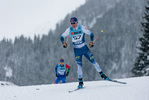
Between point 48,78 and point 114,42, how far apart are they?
51273 millimetres

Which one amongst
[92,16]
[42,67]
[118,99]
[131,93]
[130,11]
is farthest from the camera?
[92,16]

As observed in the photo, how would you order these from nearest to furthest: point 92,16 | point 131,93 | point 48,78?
point 131,93, point 48,78, point 92,16

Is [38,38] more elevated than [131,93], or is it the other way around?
[38,38]

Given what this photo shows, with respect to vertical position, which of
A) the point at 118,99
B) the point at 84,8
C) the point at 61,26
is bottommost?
the point at 118,99

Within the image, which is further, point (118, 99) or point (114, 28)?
point (114, 28)

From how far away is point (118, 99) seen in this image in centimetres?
365

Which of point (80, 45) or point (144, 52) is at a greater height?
point (80, 45)

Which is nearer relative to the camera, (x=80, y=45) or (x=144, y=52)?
(x=80, y=45)

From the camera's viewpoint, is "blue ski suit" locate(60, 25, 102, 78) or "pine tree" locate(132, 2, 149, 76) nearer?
"blue ski suit" locate(60, 25, 102, 78)

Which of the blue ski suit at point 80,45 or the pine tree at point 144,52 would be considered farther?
the pine tree at point 144,52

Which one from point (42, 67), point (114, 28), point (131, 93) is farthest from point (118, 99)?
point (114, 28)

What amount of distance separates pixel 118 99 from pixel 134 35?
101939 millimetres

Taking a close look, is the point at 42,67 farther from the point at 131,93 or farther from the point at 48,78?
the point at 131,93

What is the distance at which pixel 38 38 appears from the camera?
102500 millimetres
